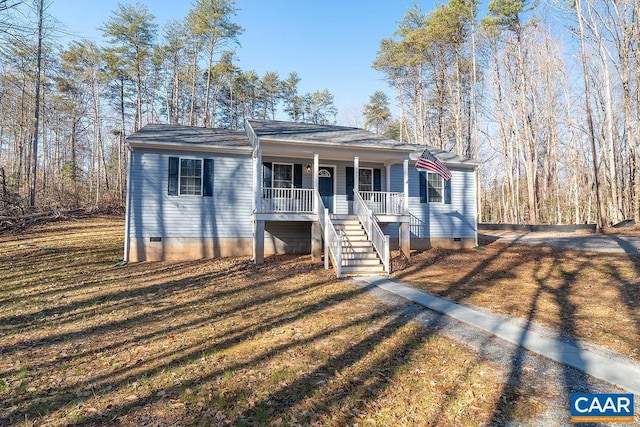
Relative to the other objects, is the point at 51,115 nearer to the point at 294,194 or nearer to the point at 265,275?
the point at 294,194

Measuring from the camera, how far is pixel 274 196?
1300cm

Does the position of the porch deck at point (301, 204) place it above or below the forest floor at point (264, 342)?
above

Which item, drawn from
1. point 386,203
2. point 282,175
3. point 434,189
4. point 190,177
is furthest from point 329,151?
point 434,189

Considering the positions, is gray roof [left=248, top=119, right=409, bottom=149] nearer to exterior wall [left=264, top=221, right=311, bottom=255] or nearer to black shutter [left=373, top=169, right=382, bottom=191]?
black shutter [left=373, top=169, right=382, bottom=191]

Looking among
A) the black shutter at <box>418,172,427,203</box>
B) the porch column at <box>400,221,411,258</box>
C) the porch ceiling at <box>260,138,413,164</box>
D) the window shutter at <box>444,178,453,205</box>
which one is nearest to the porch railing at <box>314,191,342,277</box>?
the porch ceiling at <box>260,138,413,164</box>

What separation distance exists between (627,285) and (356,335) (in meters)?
6.90

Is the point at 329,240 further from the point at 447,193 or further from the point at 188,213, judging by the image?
the point at 447,193

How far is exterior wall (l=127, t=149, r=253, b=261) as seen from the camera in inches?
464

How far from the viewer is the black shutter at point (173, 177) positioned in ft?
39.3

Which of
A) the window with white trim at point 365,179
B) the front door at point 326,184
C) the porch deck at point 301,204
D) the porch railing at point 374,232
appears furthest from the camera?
the window with white trim at point 365,179

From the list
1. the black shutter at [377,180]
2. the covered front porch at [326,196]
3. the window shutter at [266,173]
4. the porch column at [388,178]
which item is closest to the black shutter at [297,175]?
the covered front porch at [326,196]

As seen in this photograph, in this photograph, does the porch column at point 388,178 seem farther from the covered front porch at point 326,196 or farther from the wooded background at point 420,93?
the wooded background at point 420,93

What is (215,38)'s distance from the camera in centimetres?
2477

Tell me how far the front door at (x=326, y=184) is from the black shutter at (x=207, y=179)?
163 inches
